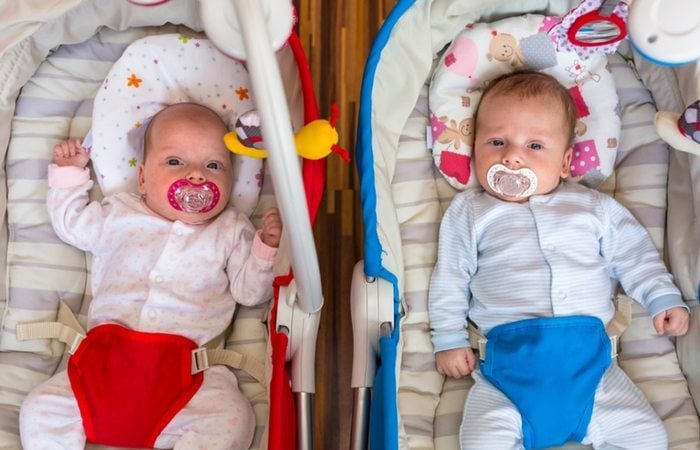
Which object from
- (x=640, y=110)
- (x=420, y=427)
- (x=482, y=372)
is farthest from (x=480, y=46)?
(x=420, y=427)

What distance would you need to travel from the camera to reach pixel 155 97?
4.92 feet

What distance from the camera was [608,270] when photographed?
4.47ft

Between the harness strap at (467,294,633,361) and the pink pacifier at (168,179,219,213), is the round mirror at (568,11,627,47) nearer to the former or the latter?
the harness strap at (467,294,633,361)

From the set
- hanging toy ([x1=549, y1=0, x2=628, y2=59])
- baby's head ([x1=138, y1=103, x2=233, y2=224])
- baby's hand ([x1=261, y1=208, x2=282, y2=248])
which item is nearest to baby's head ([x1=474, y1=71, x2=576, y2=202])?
hanging toy ([x1=549, y1=0, x2=628, y2=59])

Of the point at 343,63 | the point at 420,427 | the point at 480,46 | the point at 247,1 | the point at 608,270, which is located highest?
the point at 343,63

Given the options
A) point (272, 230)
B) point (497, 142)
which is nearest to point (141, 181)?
point (272, 230)

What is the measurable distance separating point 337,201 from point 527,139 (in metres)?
0.57

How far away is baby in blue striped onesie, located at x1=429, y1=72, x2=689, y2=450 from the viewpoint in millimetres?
1193

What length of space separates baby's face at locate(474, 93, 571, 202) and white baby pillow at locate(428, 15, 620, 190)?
0.24 ft

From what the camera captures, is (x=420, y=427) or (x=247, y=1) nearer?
(x=247, y=1)

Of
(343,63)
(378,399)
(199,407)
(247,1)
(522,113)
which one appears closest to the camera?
(247,1)

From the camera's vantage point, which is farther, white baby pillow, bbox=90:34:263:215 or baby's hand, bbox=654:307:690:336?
white baby pillow, bbox=90:34:263:215

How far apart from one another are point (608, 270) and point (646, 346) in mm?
155

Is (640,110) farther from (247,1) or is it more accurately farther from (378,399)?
(247,1)
